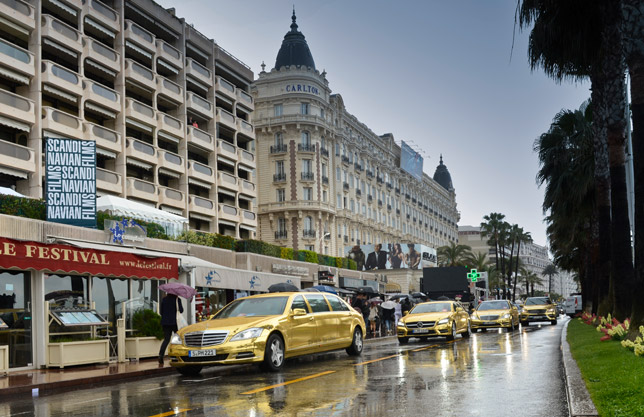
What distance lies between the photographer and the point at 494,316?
30719 millimetres

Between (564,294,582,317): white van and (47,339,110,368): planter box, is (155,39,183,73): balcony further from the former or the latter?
(564,294,582,317): white van

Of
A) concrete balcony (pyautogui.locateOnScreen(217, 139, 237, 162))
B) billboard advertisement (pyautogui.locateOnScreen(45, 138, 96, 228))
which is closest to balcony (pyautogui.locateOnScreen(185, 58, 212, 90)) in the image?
concrete balcony (pyautogui.locateOnScreen(217, 139, 237, 162))

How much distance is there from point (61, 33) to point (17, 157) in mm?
7812

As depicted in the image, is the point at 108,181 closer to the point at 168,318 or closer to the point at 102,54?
the point at 102,54

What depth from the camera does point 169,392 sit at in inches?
440

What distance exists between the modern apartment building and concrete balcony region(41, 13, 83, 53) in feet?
0.17

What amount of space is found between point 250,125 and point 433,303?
37481mm

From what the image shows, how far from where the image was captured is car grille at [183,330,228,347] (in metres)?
13.5

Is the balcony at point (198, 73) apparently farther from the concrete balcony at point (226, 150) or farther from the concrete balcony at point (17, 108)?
the concrete balcony at point (17, 108)

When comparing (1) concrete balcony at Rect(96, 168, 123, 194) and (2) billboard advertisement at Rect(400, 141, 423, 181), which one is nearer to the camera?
(1) concrete balcony at Rect(96, 168, 123, 194)

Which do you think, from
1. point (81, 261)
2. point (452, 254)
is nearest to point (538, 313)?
point (81, 261)

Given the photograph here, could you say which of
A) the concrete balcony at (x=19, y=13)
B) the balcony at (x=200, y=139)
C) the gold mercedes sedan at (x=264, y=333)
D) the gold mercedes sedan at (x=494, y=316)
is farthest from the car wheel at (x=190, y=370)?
the balcony at (x=200, y=139)

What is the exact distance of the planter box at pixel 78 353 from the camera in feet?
52.8

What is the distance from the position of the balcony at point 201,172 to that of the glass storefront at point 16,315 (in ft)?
108
